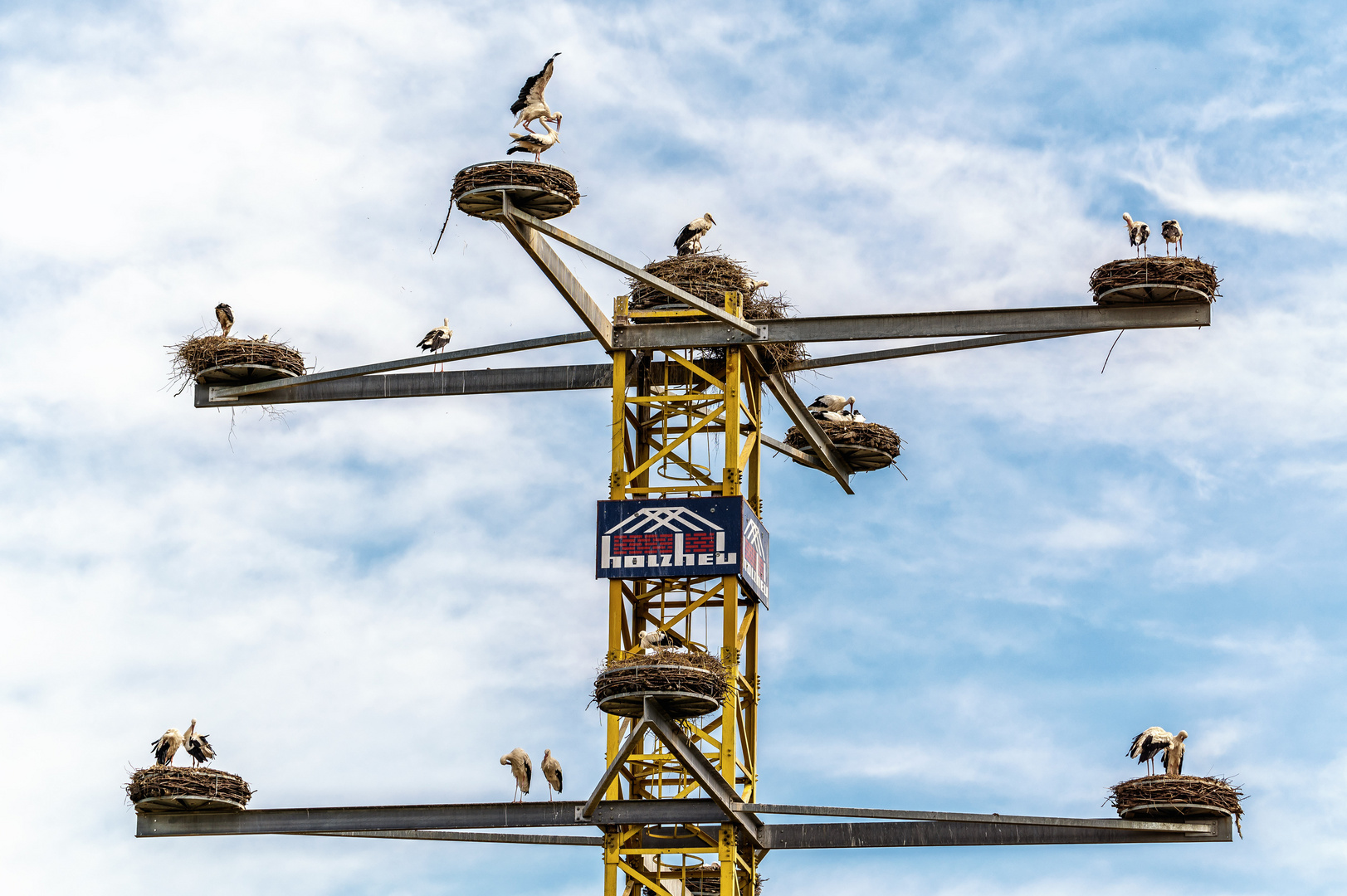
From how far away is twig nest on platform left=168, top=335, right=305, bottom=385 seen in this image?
45.8m

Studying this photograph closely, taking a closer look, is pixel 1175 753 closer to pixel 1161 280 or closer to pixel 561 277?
pixel 1161 280

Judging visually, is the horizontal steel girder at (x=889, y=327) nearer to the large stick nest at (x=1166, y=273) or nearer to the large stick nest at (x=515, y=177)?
the large stick nest at (x=1166, y=273)

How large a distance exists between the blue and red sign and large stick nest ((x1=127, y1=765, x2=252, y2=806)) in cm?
645

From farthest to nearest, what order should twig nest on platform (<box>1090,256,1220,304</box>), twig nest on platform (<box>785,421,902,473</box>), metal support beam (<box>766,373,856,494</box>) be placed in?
twig nest on platform (<box>785,421,902,473</box>)
metal support beam (<box>766,373,856,494</box>)
twig nest on platform (<box>1090,256,1220,304</box>)

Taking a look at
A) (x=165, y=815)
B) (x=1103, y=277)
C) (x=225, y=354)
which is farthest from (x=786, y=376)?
(x=165, y=815)

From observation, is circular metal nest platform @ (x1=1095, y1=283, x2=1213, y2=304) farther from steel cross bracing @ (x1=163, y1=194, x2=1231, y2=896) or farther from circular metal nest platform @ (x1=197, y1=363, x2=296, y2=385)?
circular metal nest platform @ (x1=197, y1=363, x2=296, y2=385)

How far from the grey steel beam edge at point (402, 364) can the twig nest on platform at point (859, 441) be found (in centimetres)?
563

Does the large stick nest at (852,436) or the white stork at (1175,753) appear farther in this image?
the large stick nest at (852,436)

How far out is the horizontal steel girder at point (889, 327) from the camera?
138ft

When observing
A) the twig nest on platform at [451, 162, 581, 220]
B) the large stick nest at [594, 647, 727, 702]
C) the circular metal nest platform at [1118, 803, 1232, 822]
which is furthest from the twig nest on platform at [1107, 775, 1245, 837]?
the twig nest on platform at [451, 162, 581, 220]

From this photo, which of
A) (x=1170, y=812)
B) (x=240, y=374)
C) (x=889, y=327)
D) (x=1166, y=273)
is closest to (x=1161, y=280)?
(x=1166, y=273)

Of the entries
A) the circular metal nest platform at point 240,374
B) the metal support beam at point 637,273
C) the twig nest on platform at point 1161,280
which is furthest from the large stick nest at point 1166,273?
the circular metal nest platform at point 240,374

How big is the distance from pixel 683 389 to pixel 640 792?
6.45 m

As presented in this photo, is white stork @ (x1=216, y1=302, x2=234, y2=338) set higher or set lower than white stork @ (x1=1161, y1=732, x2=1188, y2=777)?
higher
